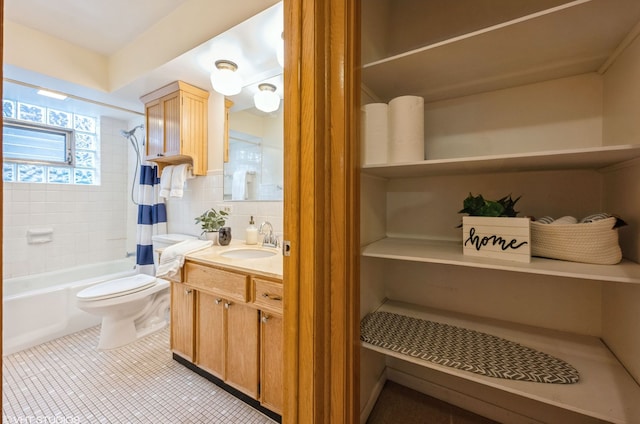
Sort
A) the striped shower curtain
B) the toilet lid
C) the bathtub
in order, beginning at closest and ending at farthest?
the toilet lid < the bathtub < the striped shower curtain

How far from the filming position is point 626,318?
92 centimetres

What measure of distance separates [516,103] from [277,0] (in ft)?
4.38

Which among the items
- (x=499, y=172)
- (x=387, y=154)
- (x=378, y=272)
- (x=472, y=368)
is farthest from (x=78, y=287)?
(x=499, y=172)

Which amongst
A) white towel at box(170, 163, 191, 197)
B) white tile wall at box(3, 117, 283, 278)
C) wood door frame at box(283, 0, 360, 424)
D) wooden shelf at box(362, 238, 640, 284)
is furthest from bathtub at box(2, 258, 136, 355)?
wooden shelf at box(362, 238, 640, 284)

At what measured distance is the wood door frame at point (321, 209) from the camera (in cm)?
98

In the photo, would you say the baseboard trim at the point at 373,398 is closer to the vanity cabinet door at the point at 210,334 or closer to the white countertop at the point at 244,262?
the white countertop at the point at 244,262

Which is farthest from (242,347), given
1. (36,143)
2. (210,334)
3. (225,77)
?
(36,143)

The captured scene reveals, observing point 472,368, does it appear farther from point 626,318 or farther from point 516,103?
point 516,103

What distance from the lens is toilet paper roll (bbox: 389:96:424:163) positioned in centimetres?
112

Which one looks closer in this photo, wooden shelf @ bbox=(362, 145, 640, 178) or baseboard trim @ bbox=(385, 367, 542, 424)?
wooden shelf @ bbox=(362, 145, 640, 178)

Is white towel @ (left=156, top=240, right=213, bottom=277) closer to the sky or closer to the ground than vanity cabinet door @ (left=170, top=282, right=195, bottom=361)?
closer to the sky

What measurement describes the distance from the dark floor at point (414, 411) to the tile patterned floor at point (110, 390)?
0.64m

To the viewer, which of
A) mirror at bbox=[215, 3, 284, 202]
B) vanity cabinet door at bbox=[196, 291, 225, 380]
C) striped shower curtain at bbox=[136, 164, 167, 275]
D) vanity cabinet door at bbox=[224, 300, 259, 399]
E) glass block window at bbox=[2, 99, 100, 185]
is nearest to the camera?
vanity cabinet door at bbox=[224, 300, 259, 399]

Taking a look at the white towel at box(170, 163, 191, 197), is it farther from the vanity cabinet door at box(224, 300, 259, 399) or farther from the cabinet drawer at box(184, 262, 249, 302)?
the vanity cabinet door at box(224, 300, 259, 399)
